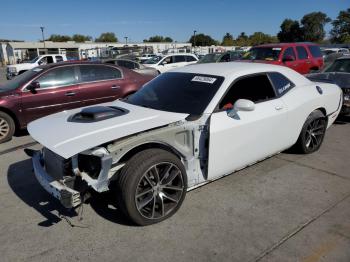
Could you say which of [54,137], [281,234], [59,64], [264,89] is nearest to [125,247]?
[54,137]

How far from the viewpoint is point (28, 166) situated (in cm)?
487

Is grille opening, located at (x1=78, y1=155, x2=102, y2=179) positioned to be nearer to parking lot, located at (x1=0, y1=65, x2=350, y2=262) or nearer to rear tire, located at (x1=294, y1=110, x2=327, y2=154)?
parking lot, located at (x1=0, y1=65, x2=350, y2=262)

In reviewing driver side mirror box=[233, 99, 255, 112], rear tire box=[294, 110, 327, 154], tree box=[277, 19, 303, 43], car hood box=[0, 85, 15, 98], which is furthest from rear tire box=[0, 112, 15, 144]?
tree box=[277, 19, 303, 43]

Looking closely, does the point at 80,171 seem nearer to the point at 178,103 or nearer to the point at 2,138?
the point at 178,103

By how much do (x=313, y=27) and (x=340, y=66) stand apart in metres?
105

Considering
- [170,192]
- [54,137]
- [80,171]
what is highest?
[54,137]

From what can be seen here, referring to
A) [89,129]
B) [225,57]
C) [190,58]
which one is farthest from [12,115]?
[225,57]

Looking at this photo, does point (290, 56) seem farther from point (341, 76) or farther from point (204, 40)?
point (204, 40)

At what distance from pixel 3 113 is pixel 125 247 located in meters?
4.69

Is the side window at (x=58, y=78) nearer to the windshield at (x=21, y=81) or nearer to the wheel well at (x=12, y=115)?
the windshield at (x=21, y=81)

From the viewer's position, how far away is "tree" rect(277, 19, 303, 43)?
3922 inches

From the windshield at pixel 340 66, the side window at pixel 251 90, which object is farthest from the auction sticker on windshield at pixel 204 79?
the windshield at pixel 340 66

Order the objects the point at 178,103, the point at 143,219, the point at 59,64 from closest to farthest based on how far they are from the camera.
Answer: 1. the point at 143,219
2. the point at 178,103
3. the point at 59,64

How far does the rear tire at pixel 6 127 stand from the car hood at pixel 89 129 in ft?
9.87
